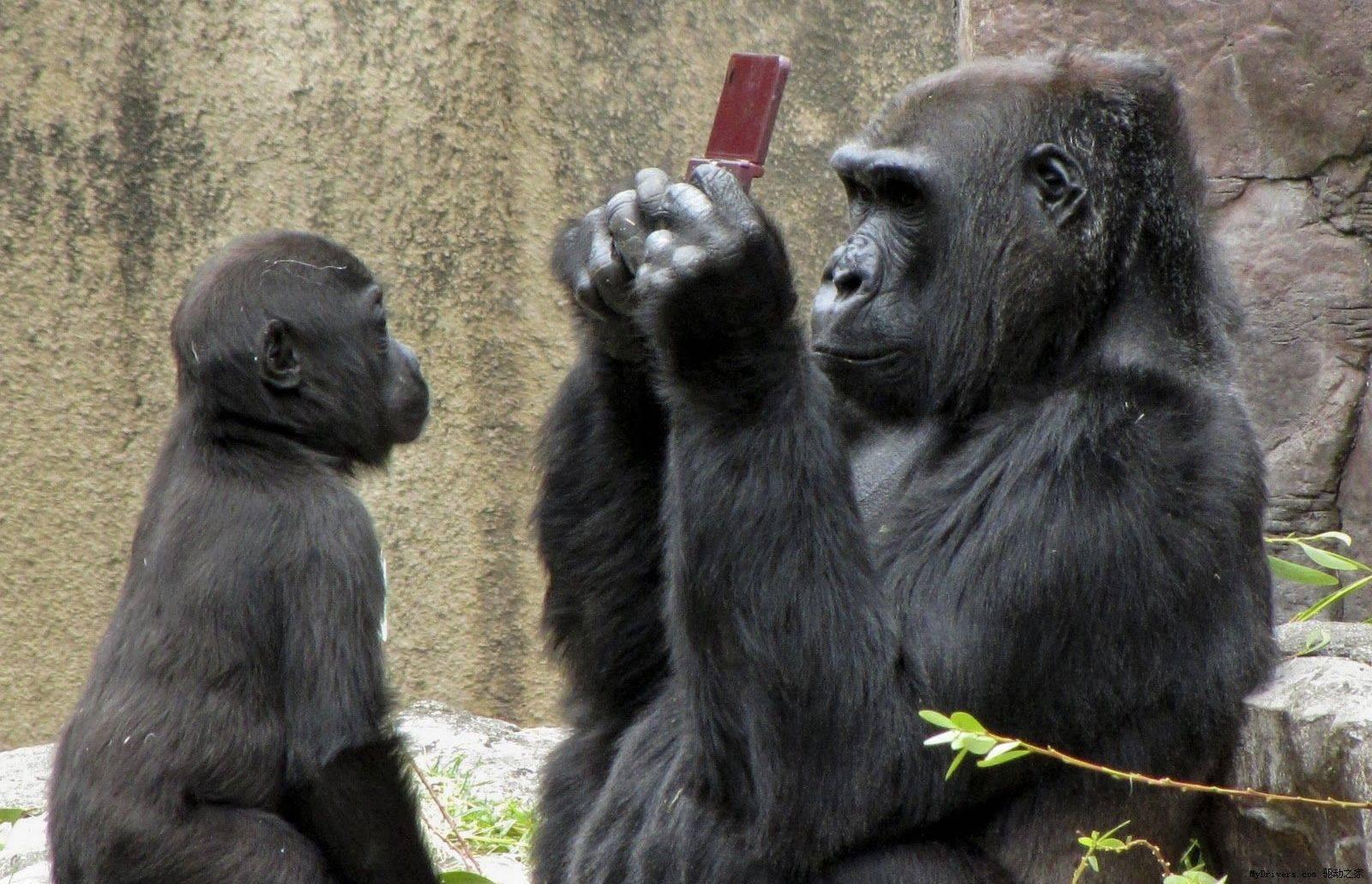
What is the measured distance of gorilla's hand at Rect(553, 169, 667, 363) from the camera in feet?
8.61

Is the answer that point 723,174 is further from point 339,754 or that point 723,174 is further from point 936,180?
point 339,754

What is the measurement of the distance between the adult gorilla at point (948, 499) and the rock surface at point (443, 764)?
1.29 metres

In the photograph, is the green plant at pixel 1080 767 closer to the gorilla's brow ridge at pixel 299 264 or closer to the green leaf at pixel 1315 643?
the green leaf at pixel 1315 643

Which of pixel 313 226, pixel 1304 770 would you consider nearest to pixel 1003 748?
pixel 1304 770

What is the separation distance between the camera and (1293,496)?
13.9ft

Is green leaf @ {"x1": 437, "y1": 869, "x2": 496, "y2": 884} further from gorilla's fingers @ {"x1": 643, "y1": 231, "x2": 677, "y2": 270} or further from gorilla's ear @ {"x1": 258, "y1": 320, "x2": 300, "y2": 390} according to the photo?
gorilla's fingers @ {"x1": 643, "y1": 231, "x2": 677, "y2": 270}

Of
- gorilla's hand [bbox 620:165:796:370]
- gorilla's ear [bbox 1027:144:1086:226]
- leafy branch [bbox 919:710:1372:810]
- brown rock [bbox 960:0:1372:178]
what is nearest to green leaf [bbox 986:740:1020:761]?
leafy branch [bbox 919:710:1372:810]

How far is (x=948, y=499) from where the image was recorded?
250cm

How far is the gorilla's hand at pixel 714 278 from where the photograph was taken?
7.86 feet

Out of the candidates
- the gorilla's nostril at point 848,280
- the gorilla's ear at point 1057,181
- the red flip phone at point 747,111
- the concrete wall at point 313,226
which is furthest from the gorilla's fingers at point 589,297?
the concrete wall at point 313,226

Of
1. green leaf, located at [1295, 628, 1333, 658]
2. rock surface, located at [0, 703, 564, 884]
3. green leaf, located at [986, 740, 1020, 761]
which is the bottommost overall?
rock surface, located at [0, 703, 564, 884]

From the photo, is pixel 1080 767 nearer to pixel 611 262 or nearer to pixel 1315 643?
pixel 1315 643

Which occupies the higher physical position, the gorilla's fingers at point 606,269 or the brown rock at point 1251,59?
the brown rock at point 1251,59

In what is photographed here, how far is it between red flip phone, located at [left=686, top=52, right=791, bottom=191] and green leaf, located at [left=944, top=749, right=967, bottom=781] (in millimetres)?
1031
